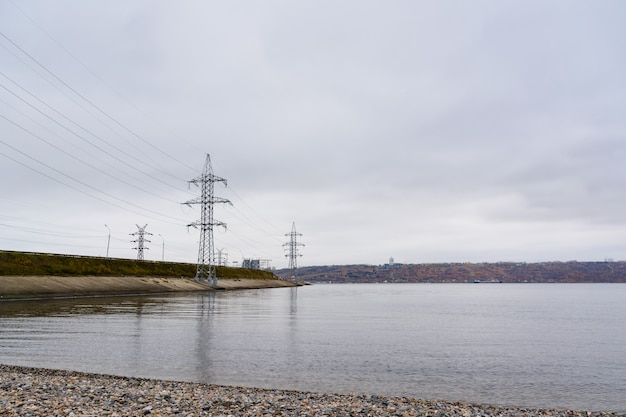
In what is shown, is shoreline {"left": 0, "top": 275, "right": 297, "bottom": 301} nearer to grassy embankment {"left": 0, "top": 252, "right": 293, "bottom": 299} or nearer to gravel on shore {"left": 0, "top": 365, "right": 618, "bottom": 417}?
grassy embankment {"left": 0, "top": 252, "right": 293, "bottom": 299}

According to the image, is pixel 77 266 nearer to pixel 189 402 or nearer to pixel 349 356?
pixel 349 356

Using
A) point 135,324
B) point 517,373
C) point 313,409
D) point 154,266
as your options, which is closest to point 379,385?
point 313,409

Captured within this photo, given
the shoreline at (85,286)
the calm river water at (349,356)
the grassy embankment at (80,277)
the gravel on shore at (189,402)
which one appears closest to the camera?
the gravel on shore at (189,402)

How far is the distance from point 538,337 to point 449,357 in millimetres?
16168

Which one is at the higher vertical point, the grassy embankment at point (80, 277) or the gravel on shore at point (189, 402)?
the grassy embankment at point (80, 277)

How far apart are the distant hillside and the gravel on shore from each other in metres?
72.3

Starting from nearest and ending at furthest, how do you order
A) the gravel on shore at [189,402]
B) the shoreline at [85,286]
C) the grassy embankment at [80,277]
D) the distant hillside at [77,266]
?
the gravel on shore at [189,402] < the shoreline at [85,286] < the grassy embankment at [80,277] < the distant hillside at [77,266]

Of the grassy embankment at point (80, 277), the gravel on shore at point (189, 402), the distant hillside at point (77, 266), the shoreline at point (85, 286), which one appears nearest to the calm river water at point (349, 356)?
the gravel on shore at point (189, 402)

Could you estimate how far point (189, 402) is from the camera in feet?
47.5

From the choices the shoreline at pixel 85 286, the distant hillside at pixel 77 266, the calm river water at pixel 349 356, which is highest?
the distant hillside at pixel 77 266

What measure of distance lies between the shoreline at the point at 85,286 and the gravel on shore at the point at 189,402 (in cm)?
6071

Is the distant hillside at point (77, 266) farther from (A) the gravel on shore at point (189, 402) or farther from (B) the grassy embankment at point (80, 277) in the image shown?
(A) the gravel on shore at point (189, 402)

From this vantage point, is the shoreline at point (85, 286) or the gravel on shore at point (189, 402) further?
the shoreline at point (85, 286)

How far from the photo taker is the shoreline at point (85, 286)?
70312 mm
